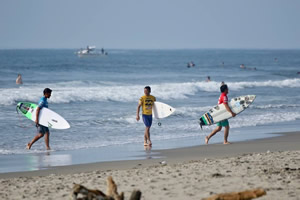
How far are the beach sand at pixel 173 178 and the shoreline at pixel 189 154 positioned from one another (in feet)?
0.05

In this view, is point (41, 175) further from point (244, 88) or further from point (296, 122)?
point (244, 88)

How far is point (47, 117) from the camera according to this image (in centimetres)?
1226

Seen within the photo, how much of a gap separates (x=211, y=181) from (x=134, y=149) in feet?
14.9

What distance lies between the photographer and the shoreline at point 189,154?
29.4 ft

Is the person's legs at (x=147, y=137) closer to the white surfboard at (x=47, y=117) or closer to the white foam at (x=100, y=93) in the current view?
the white surfboard at (x=47, y=117)

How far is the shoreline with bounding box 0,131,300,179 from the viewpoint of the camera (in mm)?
8961

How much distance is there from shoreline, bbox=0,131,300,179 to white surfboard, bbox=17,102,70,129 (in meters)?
2.63

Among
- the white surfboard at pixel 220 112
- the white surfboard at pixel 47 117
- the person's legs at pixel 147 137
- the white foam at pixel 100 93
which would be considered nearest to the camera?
the person's legs at pixel 147 137

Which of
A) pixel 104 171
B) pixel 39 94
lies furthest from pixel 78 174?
pixel 39 94

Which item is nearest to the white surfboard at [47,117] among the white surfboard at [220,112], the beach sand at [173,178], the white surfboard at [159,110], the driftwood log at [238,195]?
the white surfboard at [159,110]

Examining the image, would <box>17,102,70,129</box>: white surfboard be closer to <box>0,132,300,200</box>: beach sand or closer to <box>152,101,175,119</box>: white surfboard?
<box>152,101,175,119</box>: white surfboard

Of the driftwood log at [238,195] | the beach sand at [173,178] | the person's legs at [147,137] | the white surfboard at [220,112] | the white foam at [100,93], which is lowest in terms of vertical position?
the beach sand at [173,178]

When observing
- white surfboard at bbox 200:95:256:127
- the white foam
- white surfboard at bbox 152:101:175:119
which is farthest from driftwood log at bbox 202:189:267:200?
the white foam

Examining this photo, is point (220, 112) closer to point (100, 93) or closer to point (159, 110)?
point (159, 110)
